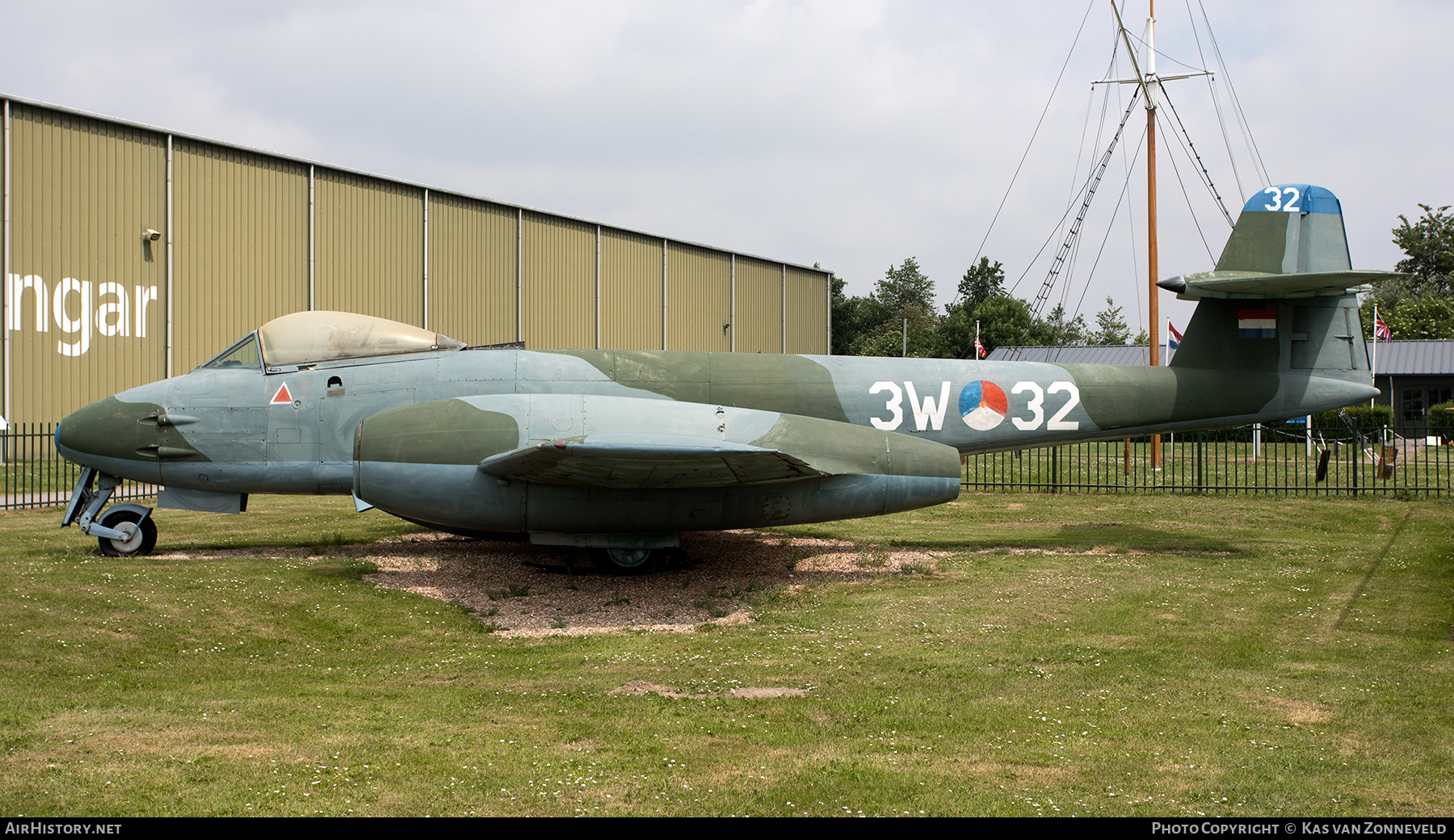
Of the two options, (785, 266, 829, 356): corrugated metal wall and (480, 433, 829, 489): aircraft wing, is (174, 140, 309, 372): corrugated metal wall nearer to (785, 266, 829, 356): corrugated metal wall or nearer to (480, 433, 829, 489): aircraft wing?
(480, 433, 829, 489): aircraft wing

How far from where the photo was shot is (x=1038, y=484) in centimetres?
1844

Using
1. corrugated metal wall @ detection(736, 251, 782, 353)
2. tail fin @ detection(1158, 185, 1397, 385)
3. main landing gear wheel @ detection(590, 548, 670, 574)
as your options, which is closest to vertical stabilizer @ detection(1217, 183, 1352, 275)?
tail fin @ detection(1158, 185, 1397, 385)

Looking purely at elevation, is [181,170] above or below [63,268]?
above

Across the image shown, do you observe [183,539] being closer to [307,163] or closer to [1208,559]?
[1208,559]

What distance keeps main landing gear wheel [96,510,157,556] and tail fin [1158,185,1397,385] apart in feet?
40.1

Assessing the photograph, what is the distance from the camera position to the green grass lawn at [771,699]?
14.7 feet

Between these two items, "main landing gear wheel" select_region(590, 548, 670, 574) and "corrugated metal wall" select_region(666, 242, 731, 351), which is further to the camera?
"corrugated metal wall" select_region(666, 242, 731, 351)

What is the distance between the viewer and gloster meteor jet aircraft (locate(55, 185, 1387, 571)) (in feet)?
31.1

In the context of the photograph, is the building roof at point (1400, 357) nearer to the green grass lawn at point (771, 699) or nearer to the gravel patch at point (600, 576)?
the gravel patch at point (600, 576)

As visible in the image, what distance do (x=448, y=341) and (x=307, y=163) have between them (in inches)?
707

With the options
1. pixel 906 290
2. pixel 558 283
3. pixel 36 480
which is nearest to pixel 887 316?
pixel 906 290

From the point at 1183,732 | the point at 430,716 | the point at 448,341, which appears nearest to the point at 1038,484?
the point at 448,341

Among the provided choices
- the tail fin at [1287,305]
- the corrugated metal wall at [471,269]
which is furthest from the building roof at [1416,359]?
the corrugated metal wall at [471,269]

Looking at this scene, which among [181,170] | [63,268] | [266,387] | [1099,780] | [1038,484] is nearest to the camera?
[1099,780]
